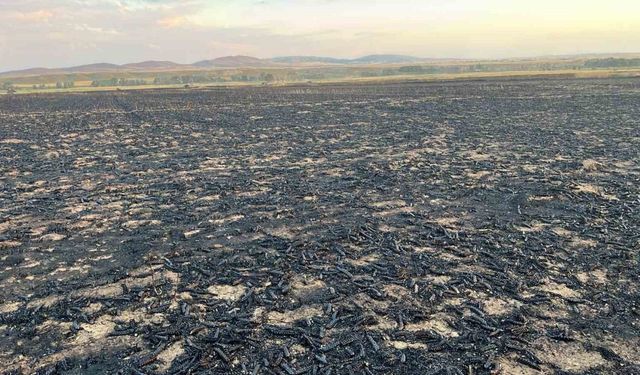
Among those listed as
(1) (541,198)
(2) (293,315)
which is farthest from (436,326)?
(1) (541,198)

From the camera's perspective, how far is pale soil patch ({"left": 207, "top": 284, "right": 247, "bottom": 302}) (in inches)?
317

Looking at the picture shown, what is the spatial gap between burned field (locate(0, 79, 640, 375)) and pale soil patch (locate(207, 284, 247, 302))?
0.13 feet

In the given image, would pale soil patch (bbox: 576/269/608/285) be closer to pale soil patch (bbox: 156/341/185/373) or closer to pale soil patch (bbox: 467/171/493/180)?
pale soil patch (bbox: 156/341/185/373)

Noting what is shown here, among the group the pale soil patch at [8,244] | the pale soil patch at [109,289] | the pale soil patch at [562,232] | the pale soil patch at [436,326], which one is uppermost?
the pale soil patch at [8,244]

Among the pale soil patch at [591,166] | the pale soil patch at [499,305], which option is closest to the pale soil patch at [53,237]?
the pale soil patch at [499,305]

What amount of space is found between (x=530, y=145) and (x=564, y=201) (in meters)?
10.5

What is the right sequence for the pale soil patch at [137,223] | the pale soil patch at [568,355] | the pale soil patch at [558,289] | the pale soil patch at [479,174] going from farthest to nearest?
the pale soil patch at [479,174]
the pale soil patch at [137,223]
the pale soil patch at [558,289]
the pale soil patch at [568,355]

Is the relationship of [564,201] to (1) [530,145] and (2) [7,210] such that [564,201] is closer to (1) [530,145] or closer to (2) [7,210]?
(1) [530,145]

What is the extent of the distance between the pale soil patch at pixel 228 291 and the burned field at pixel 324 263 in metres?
0.04

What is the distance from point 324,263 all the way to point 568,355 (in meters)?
4.72

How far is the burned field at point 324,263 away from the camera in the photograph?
6.45 m

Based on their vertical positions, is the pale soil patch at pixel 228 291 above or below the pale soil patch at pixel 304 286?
above

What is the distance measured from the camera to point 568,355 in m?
6.27

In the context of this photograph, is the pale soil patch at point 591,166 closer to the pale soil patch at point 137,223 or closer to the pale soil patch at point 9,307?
the pale soil patch at point 137,223
